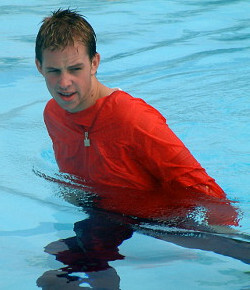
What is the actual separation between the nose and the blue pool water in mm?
660

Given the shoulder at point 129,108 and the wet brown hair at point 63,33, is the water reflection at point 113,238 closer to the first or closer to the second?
the shoulder at point 129,108

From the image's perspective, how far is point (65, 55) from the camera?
9.51ft

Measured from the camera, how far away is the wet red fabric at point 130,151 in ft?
9.49

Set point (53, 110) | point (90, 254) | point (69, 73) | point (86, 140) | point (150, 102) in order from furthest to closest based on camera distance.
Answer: point (150, 102)
point (53, 110)
point (86, 140)
point (69, 73)
point (90, 254)

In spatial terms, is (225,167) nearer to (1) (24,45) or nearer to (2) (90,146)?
(2) (90,146)

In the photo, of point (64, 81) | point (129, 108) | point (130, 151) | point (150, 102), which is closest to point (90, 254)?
point (130, 151)

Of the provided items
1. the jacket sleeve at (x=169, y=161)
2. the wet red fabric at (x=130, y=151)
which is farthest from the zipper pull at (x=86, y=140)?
the jacket sleeve at (x=169, y=161)

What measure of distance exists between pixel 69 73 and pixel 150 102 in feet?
9.61

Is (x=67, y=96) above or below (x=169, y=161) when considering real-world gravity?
above

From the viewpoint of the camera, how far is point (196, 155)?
488 cm

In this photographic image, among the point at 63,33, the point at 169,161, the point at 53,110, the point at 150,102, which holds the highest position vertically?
the point at 150,102

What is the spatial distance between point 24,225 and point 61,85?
41.7 inches

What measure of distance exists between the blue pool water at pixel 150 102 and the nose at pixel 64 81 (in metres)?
0.66

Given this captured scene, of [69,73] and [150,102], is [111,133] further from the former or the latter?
[150,102]
